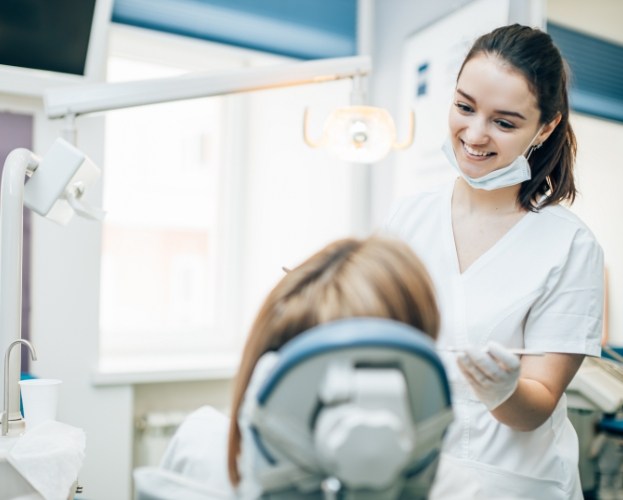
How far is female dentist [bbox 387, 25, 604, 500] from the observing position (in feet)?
3.99

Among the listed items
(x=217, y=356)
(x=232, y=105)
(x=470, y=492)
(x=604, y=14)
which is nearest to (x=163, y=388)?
(x=217, y=356)

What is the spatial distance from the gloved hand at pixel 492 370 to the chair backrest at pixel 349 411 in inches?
11.1

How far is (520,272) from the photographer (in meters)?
1.27

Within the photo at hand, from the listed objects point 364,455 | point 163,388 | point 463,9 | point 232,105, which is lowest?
point 163,388

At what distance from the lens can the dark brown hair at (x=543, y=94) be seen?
1.23 metres

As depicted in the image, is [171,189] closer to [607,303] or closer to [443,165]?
[443,165]

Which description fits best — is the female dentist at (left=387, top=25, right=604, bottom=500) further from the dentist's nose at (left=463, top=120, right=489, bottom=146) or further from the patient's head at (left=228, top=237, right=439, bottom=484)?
the patient's head at (left=228, top=237, right=439, bottom=484)

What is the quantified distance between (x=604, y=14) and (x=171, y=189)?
1.81 meters

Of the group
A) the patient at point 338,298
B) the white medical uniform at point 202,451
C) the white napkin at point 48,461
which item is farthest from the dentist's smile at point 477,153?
the white napkin at point 48,461

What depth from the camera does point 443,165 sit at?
2.30m

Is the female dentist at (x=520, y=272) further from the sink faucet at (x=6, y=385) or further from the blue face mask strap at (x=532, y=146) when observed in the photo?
the sink faucet at (x=6, y=385)

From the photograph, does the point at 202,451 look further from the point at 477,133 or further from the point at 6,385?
the point at 477,133

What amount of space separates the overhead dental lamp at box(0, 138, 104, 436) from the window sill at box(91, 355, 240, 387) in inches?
34.6

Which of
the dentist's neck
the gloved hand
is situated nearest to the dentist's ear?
the dentist's neck
